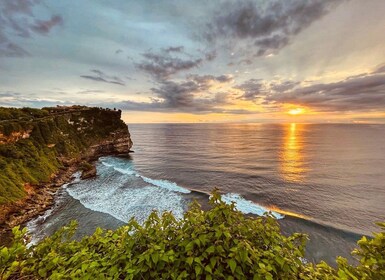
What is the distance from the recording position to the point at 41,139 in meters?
52.9

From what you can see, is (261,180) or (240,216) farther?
(261,180)

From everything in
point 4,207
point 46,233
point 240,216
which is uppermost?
point 240,216

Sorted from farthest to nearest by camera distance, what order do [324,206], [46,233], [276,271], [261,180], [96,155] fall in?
[96,155]
[261,180]
[324,206]
[46,233]
[276,271]

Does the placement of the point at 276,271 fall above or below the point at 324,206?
above

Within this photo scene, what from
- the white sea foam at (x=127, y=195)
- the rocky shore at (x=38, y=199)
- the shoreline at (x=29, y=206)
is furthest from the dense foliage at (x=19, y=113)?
the white sea foam at (x=127, y=195)

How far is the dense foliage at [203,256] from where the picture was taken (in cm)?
351

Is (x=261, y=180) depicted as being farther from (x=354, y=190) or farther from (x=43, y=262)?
(x=43, y=262)

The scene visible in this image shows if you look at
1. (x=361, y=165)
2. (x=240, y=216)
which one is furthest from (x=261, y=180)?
(x=240, y=216)

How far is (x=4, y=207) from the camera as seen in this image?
26844mm

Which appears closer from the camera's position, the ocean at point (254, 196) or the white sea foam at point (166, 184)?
the ocean at point (254, 196)

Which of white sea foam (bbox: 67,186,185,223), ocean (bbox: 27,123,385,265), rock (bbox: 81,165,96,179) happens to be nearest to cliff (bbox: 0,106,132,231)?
ocean (bbox: 27,123,385,265)

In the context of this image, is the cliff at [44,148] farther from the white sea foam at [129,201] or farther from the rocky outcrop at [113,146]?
the white sea foam at [129,201]

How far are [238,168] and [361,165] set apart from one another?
41.7m

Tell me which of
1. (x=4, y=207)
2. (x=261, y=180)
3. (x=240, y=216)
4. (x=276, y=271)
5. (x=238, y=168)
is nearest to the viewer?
(x=276, y=271)
